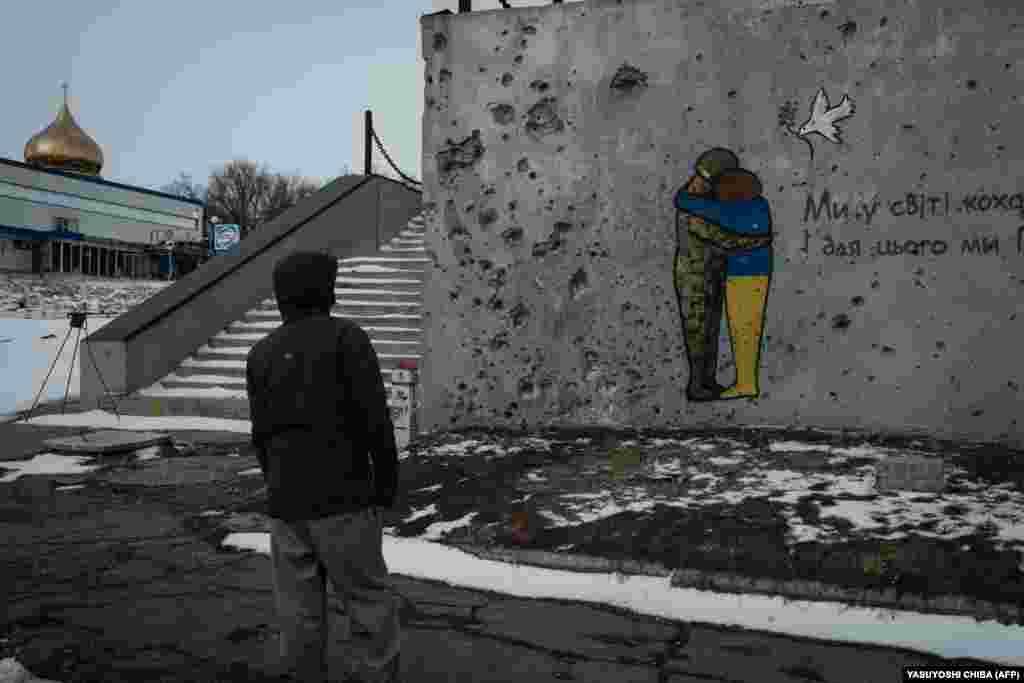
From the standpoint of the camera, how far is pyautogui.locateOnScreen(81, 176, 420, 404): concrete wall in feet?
31.6

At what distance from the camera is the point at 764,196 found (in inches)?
250

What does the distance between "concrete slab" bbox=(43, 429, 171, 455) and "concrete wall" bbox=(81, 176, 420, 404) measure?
1.92 m

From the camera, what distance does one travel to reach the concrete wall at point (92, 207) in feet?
119

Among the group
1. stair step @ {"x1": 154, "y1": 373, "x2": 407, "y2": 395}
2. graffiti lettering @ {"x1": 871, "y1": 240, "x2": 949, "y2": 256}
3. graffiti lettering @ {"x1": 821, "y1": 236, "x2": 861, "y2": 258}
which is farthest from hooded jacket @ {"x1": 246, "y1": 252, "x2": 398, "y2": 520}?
stair step @ {"x1": 154, "y1": 373, "x2": 407, "y2": 395}

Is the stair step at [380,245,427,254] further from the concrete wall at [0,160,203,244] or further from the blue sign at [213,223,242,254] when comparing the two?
the concrete wall at [0,160,203,244]

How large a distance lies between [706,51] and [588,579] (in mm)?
4350

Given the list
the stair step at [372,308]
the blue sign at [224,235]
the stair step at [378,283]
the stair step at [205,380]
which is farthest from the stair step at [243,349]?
the blue sign at [224,235]

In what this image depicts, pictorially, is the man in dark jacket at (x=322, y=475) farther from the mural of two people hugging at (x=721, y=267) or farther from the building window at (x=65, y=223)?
the building window at (x=65, y=223)

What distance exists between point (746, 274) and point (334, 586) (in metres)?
4.59

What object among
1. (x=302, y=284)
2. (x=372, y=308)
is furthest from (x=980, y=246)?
(x=372, y=308)

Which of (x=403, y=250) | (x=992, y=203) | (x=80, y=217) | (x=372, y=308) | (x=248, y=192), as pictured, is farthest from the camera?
(x=248, y=192)

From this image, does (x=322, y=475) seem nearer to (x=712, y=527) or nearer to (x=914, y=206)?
(x=712, y=527)

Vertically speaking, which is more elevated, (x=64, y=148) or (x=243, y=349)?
(x=64, y=148)

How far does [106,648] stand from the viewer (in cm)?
324
